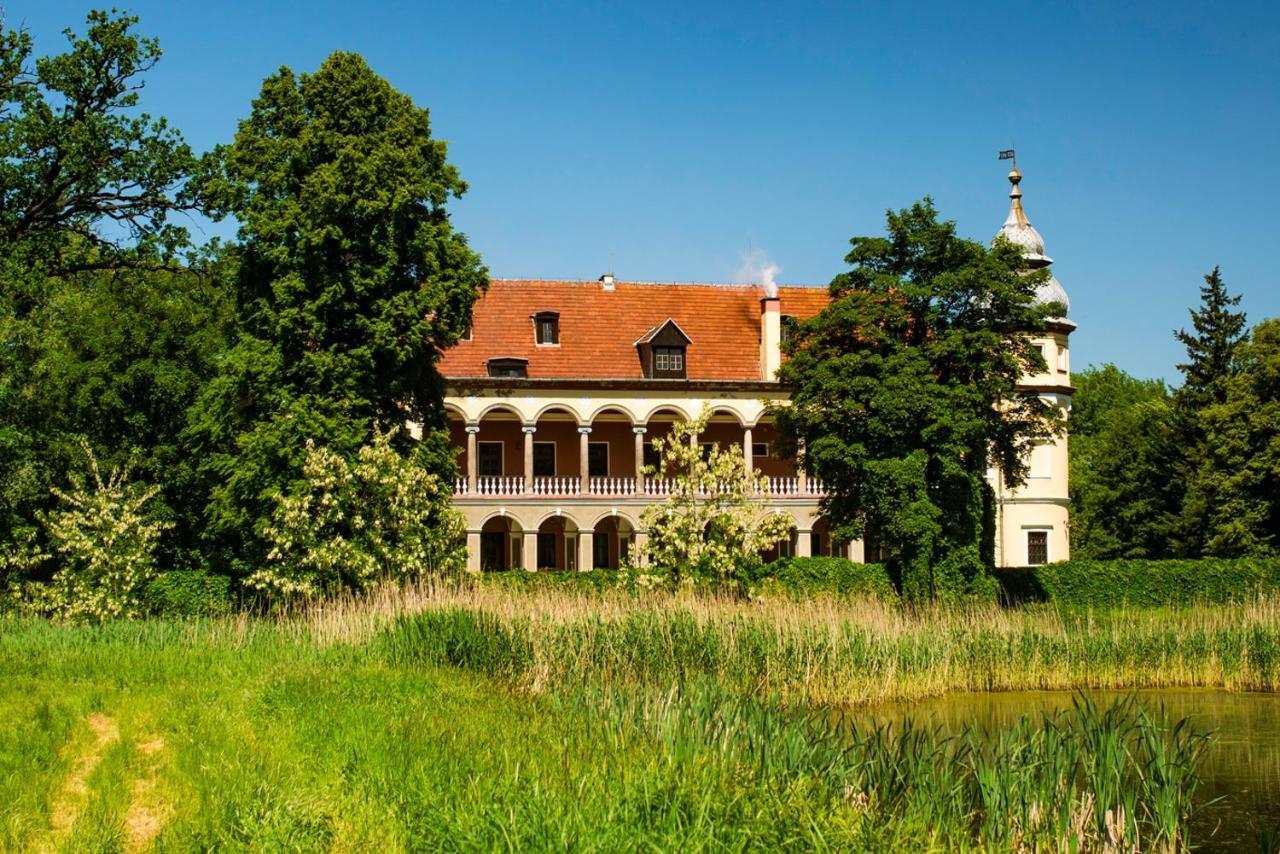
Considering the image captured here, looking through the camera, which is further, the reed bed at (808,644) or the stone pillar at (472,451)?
the stone pillar at (472,451)

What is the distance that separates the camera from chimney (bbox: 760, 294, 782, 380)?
132 ft

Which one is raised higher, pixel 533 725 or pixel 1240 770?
pixel 533 725

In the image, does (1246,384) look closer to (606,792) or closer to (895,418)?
(895,418)

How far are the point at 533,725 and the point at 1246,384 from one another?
34927 millimetres

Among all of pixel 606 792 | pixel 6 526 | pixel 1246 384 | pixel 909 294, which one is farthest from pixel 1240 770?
pixel 1246 384

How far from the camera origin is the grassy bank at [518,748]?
8.16 metres

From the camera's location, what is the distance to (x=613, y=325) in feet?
136

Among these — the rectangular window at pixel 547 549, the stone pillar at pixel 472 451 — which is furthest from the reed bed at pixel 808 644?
the rectangular window at pixel 547 549

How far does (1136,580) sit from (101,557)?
24.9m

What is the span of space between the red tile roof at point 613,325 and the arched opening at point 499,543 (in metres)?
5.23

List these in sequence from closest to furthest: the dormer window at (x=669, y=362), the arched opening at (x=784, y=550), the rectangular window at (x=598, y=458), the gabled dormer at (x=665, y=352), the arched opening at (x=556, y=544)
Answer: the gabled dormer at (x=665, y=352) < the dormer window at (x=669, y=362) < the arched opening at (x=784, y=550) < the arched opening at (x=556, y=544) < the rectangular window at (x=598, y=458)

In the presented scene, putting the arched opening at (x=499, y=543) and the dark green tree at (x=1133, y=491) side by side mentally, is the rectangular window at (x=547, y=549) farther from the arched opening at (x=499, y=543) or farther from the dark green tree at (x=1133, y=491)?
the dark green tree at (x=1133, y=491)

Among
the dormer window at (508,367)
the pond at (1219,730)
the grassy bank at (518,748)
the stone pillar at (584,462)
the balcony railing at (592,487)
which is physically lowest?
the pond at (1219,730)

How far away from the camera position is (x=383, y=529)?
23.2 meters
